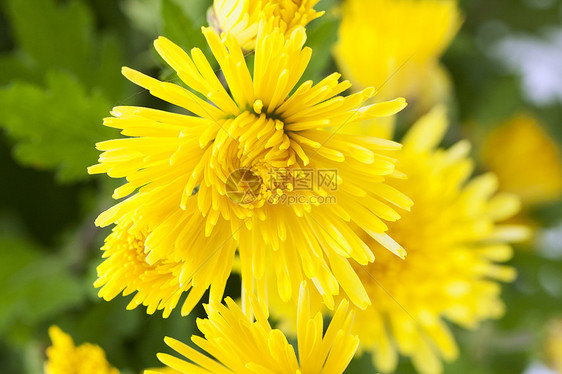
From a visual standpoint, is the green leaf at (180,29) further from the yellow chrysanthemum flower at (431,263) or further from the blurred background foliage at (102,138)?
the yellow chrysanthemum flower at (431,263)

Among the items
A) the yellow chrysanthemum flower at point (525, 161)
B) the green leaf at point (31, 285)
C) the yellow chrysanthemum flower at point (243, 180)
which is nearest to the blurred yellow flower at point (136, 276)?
the yellow chrysanthemum flower at point (243, 180)

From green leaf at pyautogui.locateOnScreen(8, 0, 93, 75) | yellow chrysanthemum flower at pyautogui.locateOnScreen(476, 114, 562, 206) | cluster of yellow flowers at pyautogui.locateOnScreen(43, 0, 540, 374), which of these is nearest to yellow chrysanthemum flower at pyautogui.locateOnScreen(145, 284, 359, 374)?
cluster of yellow flowers at pyautogui.locateOnScreen(43, 0, 540, 374)

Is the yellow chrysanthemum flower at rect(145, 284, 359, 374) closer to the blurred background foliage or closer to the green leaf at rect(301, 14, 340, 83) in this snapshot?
the blurred background foliage

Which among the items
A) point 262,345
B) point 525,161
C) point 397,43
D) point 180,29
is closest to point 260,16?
point 180,29

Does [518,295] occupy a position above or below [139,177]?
below

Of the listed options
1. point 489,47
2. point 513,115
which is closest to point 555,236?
point 513,115

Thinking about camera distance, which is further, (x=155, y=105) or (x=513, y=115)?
(x=513, y=115)

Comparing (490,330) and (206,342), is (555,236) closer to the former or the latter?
(490,330)

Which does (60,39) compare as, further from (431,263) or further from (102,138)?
(431,263)
